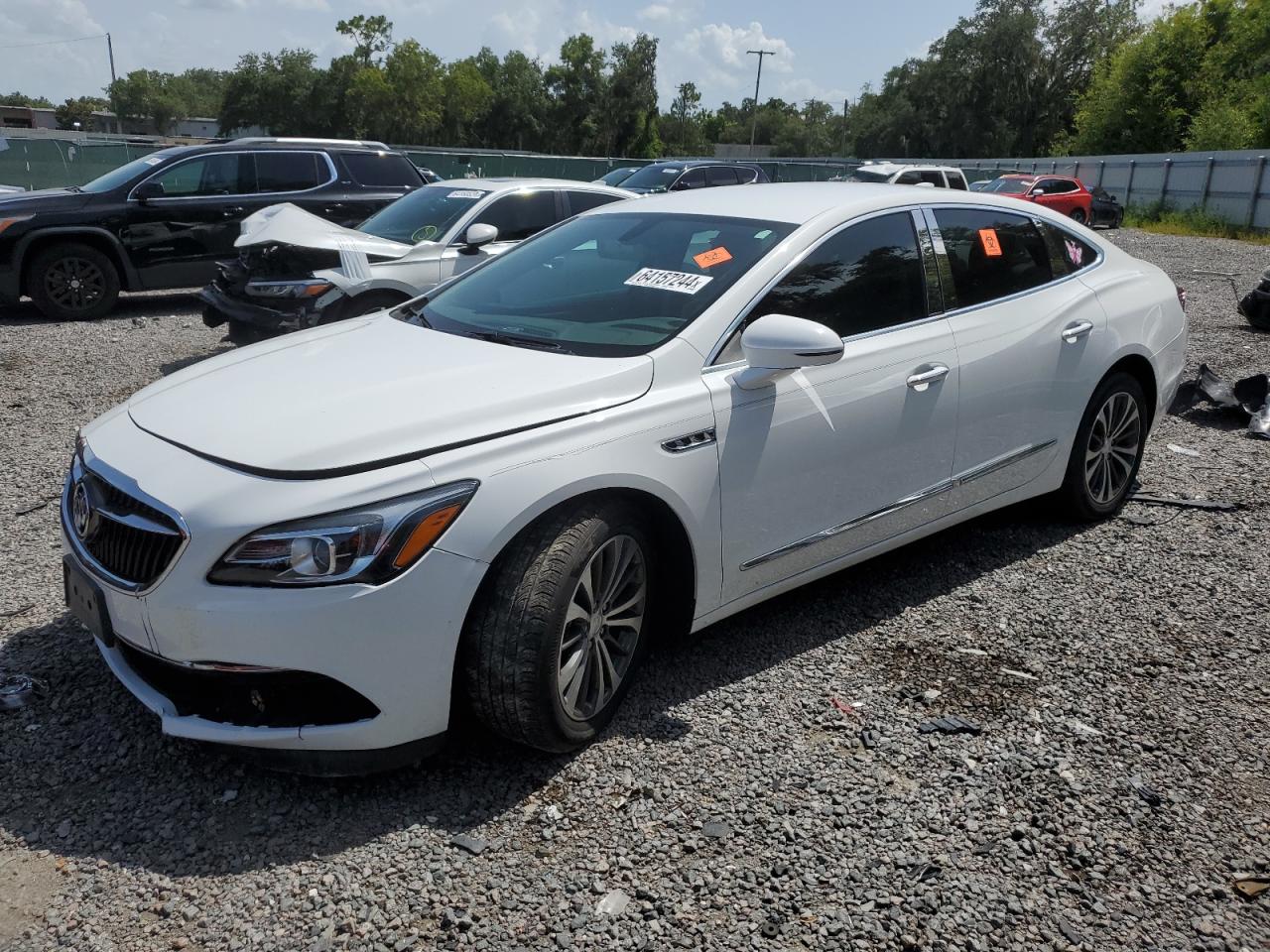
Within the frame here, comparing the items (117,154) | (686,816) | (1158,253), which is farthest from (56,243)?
(1158,253)

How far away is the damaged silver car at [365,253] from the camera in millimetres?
7605

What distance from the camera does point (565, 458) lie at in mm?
2836

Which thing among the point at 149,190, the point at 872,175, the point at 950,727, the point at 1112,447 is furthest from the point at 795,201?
the point at 872,175

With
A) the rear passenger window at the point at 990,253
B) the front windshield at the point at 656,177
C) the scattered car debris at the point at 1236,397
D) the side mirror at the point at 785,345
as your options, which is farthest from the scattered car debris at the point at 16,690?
the front windshield at the point at 656,177

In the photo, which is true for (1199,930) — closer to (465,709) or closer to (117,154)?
(465,709)

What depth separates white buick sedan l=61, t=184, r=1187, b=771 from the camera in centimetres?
259

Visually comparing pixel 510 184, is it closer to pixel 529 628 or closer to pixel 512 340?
pixel 512 340

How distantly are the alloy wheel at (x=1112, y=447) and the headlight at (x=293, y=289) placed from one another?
541 cm

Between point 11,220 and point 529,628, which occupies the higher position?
point 11,220

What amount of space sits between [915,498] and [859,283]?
859mm

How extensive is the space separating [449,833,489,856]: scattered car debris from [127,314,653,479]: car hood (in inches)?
40.0

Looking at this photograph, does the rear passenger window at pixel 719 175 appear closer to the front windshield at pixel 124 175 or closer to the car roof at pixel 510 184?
the car roof at pixel 510 184

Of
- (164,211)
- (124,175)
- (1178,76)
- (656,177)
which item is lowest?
(164,211)

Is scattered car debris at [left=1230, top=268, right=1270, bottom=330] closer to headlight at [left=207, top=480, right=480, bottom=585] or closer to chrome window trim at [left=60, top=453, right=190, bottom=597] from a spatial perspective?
headlight at [left=207, top=480, right=480, bottom=585]
